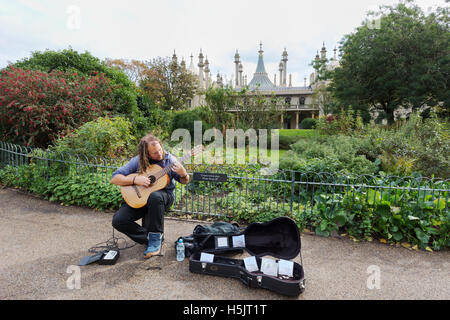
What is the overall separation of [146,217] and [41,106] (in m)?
5.17

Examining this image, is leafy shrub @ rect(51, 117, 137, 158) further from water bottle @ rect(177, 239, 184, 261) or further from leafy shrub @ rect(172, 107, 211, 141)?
leafy shrub @ rect(172, 107, 211, 141)

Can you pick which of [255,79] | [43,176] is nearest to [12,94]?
[43,176]

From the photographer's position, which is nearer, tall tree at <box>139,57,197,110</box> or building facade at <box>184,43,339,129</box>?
tall tree at <box>139,57,197,110</box>

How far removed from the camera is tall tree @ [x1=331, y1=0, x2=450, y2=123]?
41.4ft

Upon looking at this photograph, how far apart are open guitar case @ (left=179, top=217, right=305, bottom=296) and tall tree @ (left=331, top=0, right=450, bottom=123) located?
12617mm

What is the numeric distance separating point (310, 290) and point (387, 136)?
6674mm

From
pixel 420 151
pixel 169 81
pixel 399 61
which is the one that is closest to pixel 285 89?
pixel 169 81

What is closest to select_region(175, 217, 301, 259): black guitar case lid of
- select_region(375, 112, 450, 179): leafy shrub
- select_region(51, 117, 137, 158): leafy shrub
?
select_region(51, 117, 137, 158): leafy shrub

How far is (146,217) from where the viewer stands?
11.8ft

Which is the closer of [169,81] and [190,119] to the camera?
[190,119]

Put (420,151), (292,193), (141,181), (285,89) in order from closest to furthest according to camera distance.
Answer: (141,181) → (292,193) → (420,151) → (285,89)

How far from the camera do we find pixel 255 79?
5906cm

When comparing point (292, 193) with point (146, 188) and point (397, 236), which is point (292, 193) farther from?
point (146, 188)
